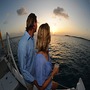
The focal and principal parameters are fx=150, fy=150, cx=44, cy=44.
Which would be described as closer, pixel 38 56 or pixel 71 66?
pixel 38 56

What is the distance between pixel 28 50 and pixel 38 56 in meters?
0.61

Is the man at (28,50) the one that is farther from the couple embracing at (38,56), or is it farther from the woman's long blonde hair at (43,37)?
the woman's long blonde hair at (43,37)

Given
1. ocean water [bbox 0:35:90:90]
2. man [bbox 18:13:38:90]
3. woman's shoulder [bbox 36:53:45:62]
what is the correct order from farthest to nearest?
1. ocean water [bbox 0:35:90:90]
2. man [bbox 18:13:38:90]
3. woman's shoulder [bbox 36:53:45:62]

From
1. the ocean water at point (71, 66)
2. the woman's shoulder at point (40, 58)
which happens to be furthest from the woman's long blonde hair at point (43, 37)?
the ocean water at point (71, 66)

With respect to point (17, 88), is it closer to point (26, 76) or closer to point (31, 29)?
point (26, 76)

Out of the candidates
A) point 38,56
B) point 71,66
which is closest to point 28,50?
point 38,56

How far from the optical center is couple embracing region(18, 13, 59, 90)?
2.20 metres

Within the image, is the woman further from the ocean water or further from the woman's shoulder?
the ocean water

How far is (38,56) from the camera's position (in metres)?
2.18

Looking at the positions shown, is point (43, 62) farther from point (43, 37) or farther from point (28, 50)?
point (28, 50)

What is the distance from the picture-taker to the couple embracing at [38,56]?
220 centimetres

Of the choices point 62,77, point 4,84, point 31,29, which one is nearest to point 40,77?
point 31,29

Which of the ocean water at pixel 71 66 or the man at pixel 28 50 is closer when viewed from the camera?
the man at pixel 28 50

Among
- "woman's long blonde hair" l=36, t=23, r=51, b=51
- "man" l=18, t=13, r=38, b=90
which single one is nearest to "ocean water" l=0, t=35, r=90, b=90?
"man" l=18, t=13, r=38, b=90
